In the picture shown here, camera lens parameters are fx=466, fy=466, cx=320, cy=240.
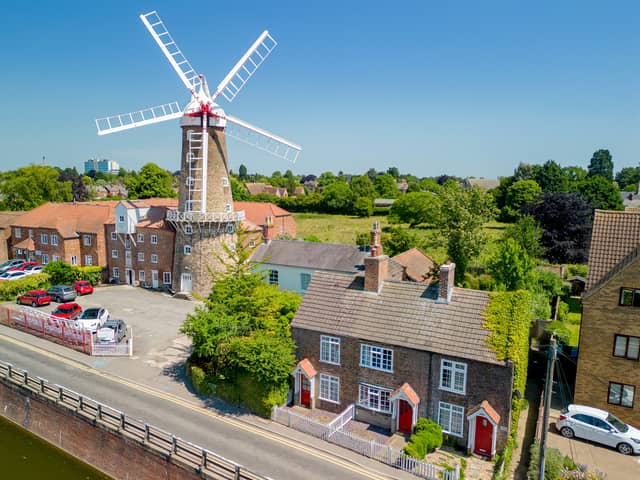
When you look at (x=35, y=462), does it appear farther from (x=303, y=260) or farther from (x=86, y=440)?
(x=303, y=260)

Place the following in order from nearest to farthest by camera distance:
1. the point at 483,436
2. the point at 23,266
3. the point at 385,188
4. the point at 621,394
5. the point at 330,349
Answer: the point at 483,436, the point at 621,394, the point at 330,349, the point at 23,266, the point at 385,188

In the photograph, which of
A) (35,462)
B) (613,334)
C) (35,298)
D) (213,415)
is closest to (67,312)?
(35,298)

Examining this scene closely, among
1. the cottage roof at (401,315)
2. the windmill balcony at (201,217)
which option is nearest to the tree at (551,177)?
the windmill balcony at (201,217)

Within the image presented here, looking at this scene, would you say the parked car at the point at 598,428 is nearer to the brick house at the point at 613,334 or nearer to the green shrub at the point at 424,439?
the brick house at the point at 613,334

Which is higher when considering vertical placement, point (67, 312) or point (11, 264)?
point (11, 264)

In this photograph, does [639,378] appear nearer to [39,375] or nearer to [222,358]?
[222,358]

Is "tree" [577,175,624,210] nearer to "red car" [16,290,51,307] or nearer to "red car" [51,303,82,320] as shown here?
"red car" [51,303,82,320]
